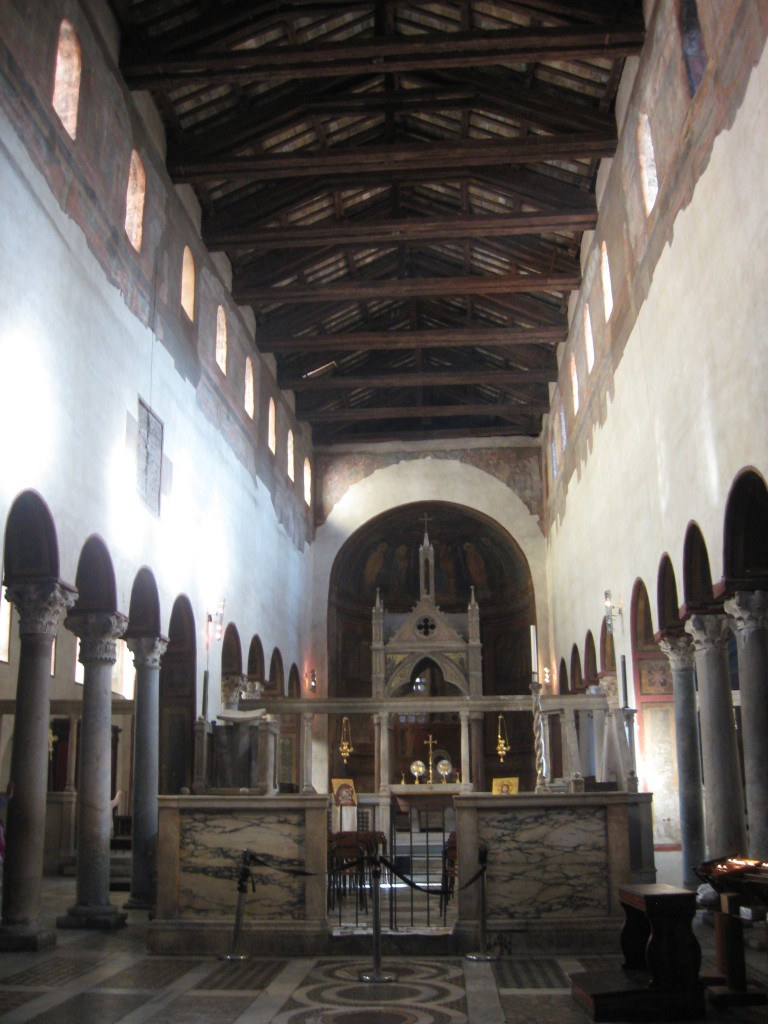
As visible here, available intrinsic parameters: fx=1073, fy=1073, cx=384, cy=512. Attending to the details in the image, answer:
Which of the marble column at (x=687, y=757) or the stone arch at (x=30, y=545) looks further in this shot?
the marble column at (x=687, y=757)

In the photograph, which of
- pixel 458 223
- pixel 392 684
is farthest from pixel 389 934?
pixel 392 684

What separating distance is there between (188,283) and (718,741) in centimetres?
1259

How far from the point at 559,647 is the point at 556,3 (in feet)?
60.8

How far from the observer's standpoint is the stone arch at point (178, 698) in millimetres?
19500

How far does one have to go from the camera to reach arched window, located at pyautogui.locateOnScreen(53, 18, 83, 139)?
14.1m

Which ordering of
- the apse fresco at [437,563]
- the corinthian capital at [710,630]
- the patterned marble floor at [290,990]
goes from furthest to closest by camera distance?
the apse fresco at [437,563] < the corinthian capital at [710,630] < the patterned marble floor at [290,990]

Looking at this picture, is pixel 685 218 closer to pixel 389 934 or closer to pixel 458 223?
pixel 458 223

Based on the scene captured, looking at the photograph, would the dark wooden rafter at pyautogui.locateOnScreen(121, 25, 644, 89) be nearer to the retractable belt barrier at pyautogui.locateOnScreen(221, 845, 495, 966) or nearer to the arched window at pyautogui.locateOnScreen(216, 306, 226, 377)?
the arched window at pyautogui.locateOnScreen(216, 306, 226, 377)

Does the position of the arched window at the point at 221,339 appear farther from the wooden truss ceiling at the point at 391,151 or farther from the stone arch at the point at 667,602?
the stone arch at the point at 667,602

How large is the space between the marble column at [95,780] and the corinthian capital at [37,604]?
6.64 ft

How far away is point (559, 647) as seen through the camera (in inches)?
1200

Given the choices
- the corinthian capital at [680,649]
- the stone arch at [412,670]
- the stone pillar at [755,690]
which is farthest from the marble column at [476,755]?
the stone pillar at [755,690]

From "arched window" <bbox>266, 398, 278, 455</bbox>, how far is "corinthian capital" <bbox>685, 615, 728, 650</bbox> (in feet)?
49.7

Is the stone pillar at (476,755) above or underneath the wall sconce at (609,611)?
underneath
